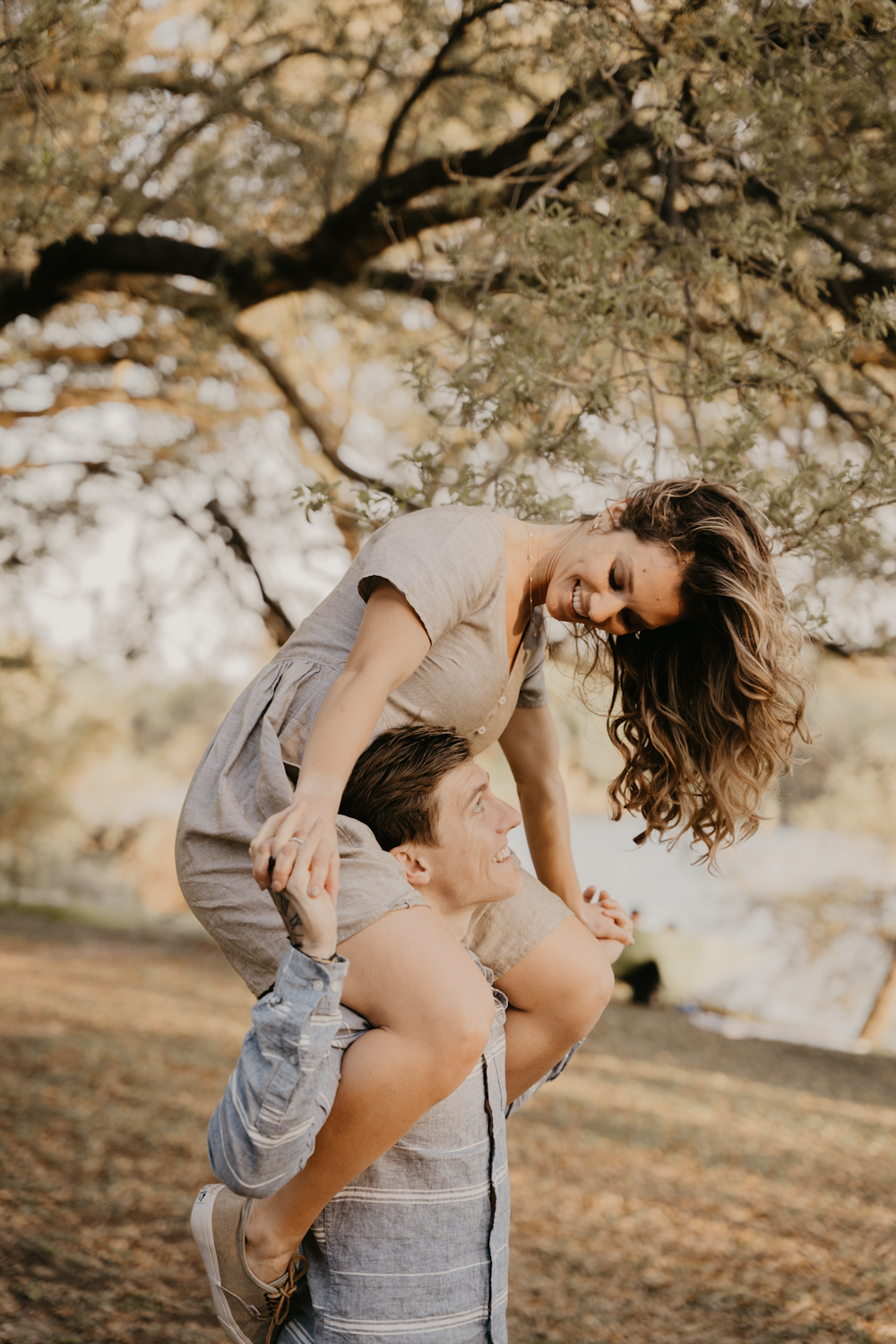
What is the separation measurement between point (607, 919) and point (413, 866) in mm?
734

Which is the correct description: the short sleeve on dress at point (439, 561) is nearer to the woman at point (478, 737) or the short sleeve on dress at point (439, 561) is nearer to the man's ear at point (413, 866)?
the woman at point (478, 737)

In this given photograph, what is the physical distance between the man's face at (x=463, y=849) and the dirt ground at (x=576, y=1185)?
2048 millimetres

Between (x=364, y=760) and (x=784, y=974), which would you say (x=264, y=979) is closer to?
(x=364, y=760)

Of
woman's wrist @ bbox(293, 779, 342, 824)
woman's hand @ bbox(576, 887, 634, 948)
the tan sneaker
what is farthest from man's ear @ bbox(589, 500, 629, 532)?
the tan sneaker

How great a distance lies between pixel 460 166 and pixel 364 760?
260 cm

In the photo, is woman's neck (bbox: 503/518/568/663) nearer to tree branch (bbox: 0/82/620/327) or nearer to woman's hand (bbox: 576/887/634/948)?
woman's hand (bbox: 576/887/634/948)

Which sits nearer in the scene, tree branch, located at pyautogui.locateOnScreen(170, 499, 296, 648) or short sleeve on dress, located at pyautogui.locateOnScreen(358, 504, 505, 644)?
short sleeve on dress, located at pyautogui.locateOnScreen(358, 504, 505, 644)

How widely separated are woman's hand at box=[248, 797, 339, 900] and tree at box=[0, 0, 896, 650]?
105 centimetres

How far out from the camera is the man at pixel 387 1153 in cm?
161

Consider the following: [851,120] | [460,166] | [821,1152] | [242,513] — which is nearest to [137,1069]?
[242,513]

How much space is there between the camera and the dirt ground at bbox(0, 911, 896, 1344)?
3.68 m

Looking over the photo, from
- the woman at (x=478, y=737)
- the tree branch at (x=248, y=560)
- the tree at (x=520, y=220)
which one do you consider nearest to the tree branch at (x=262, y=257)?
the tree at (x=520, y=220)

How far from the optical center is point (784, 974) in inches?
532

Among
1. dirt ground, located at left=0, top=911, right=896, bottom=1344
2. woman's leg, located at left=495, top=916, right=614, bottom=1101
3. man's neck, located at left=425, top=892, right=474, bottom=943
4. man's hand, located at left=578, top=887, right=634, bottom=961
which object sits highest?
man's neck, located at left=425, top=892, right=474, bottom=943
